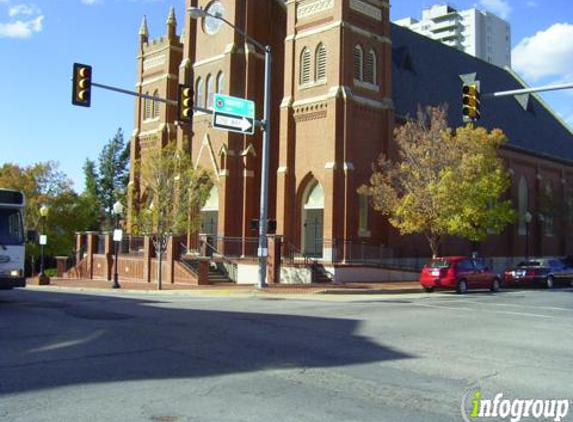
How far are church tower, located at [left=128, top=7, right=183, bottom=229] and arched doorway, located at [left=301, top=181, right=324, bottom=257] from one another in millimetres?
13845

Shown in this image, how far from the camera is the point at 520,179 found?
156 ft

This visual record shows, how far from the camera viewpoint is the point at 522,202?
158 feet

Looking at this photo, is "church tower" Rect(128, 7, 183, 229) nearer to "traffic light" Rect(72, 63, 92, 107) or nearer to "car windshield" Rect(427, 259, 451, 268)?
"car windshield" Rect(427, 259, 451, 268)

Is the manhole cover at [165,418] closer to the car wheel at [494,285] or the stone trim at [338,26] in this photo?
the car wheel at [494,285]

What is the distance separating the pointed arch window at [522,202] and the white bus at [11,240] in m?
39.2

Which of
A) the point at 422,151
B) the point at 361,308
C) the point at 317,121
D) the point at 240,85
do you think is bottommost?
the point at 361,308

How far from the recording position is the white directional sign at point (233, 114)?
77.2ft

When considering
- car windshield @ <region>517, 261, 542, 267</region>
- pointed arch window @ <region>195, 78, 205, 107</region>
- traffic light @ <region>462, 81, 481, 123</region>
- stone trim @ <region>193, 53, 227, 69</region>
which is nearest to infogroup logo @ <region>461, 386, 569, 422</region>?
traffic light @ <region>462, 81, 481, 123</region>

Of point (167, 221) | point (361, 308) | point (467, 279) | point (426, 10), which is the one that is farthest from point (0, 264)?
point (426, 10)

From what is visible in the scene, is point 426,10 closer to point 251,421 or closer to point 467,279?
point 467,279

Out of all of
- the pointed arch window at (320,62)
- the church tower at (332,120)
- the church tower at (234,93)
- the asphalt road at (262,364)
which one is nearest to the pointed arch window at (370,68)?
the church tower at (332,120)

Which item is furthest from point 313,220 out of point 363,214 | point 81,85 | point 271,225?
point 81,85

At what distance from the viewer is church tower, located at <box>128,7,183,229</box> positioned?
44.3 m

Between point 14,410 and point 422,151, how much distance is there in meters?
26.0
